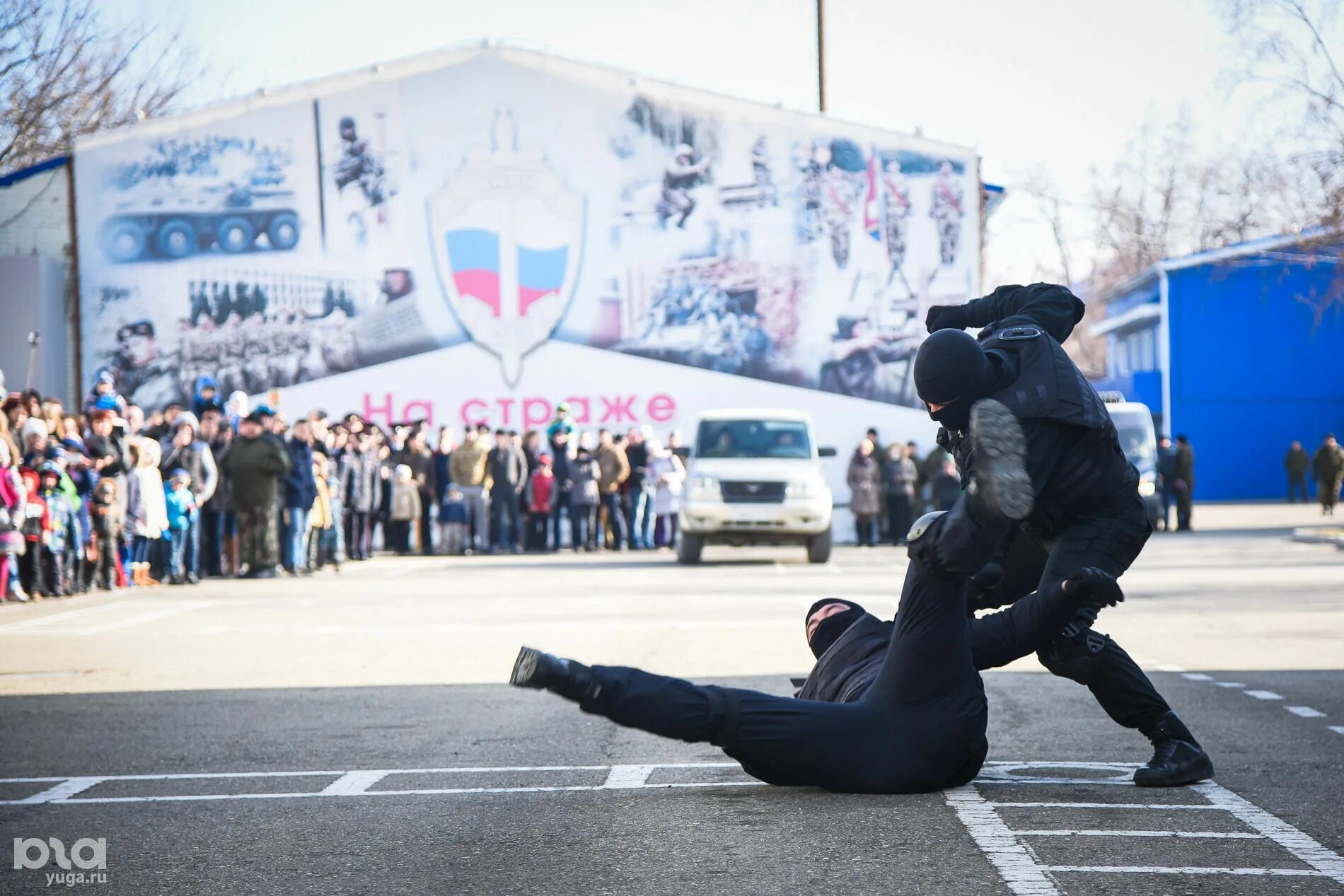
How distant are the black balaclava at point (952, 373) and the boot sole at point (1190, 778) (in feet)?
5.23

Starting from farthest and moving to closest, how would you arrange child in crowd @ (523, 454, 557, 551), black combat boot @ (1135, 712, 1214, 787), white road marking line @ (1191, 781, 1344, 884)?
child in crowd @ (523, 454, 557, 551)
black combat boot @ (1135, 712, 1214, 787)
white road marking line @ (1191, 781, 1344, 884)

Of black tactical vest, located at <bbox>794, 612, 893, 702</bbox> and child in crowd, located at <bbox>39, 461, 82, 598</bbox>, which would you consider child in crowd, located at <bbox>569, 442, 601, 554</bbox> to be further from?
black tactical vest, located at <bbox>794, 612, 893, 702</bbox>

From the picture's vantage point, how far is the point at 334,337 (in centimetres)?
3628

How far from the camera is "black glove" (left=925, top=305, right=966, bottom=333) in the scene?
657 centimetres

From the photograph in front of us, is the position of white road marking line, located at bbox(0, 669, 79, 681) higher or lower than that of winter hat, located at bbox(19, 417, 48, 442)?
lower

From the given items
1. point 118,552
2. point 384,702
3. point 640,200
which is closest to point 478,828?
point 384,702

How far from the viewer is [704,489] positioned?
2473 centimetres

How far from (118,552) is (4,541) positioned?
2.55 m

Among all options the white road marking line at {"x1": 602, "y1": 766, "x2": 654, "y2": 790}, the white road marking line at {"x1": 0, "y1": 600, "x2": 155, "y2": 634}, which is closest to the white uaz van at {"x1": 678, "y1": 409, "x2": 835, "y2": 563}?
the white road marking line at {"x1": 0, "y1": 600, "x2": 155, "y2": 634}

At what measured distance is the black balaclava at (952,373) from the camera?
5.89m

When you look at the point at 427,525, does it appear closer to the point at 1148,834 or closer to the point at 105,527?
the point at 105,527

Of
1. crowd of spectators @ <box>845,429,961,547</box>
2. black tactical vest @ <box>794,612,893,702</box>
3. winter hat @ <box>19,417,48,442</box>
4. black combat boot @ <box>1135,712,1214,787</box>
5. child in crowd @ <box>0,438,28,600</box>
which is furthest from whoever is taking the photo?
crowd of spectators @ <box>845,429,961,547</box>

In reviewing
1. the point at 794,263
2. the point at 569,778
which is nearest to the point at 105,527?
the point at 569,778

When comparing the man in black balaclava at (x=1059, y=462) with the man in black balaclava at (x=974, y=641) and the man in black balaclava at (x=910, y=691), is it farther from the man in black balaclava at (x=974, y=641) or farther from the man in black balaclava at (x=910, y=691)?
the man in black balaclava at (x=910, y=691)
